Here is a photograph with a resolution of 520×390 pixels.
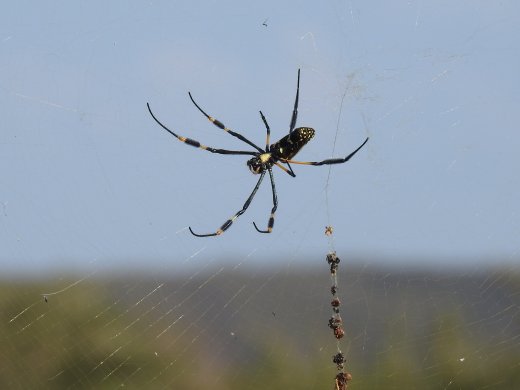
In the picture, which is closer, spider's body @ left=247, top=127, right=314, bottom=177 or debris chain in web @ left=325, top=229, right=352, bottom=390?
debris chain in web @ left=325, top=229, right=352, bottom=390

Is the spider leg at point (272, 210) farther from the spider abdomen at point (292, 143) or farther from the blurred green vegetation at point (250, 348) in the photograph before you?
the blurred green vegetation at point (250, 348)

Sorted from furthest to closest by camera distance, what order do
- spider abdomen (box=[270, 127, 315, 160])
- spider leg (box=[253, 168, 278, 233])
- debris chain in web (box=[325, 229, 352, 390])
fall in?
spider leg (box=[253, 168, 278, 233]) → spider abdomen (box=[270, 127, 315, 160]) → debris chain in web (box=[325, 229, 352, 390])

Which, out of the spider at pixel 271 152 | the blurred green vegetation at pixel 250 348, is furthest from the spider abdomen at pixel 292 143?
the blurred green vegetation at pixel 250 348

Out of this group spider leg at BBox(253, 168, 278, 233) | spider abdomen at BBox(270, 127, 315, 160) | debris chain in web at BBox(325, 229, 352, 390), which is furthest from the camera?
spider leg at BBox(253, 168, 278, 233)

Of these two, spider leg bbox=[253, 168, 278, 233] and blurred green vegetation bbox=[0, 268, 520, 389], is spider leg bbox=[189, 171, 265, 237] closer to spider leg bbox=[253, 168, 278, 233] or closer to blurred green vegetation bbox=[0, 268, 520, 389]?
spider leg bbox=[253, 168, 278, 233]

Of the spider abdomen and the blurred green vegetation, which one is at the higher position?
the blurred green vegetation

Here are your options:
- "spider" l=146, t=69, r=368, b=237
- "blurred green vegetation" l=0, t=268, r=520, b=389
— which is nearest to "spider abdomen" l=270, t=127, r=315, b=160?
"spider" l=146, t=69, r=368, b=237

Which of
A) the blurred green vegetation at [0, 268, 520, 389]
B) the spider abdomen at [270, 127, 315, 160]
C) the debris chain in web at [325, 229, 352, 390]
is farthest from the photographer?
the blurred green vegetation at [0, 268, 520, 389]

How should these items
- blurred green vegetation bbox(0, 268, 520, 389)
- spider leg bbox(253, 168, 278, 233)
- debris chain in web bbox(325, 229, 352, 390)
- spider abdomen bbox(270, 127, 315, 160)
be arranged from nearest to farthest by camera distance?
1. debris chain in web bbox(325, 229, 352, 390)
2. spider abdomen bbox(270, 127, 315, 160)
3. spider leg bbox(253, 168, 278, 233)
4. blurred green vegetation bbox(0, 268, 520, 389)

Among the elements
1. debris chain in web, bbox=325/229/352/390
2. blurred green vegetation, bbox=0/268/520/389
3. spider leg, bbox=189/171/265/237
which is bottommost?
debris chain in web, bbox=325/229/352/390
